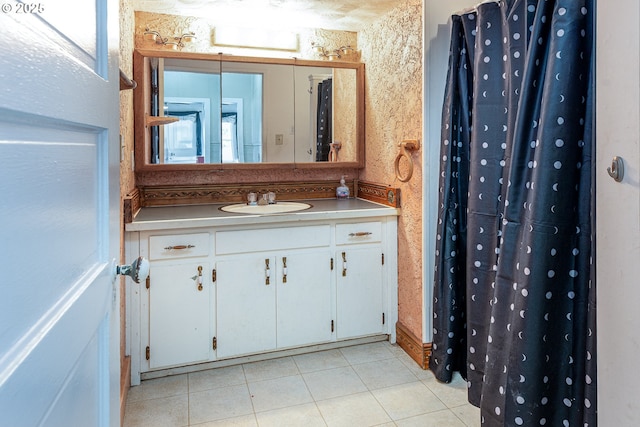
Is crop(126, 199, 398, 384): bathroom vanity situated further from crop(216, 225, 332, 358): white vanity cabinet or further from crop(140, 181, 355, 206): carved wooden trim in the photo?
crop(140, 181, 355, 206): carved wooden trim

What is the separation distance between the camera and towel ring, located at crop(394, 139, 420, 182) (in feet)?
7.64

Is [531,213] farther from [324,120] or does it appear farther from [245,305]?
[324,120]

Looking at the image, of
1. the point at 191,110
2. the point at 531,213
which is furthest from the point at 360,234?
the point at 191,110

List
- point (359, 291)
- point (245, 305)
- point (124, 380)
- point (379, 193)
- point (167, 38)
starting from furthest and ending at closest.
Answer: point (379, 193) < point (167, 38) < point (359, 291) < point (245, 305) < point (124, 380)

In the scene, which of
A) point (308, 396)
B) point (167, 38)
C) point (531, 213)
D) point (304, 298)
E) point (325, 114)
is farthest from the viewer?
point (325, 114)

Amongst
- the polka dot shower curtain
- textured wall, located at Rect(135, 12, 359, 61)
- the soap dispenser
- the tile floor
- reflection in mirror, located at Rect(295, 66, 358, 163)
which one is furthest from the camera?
the soap dispenser

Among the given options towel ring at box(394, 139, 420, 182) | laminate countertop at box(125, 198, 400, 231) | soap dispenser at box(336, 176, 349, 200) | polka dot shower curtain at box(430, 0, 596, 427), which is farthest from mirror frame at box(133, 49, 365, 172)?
polka dot shower curtain at box(430, 0, 596, 427)

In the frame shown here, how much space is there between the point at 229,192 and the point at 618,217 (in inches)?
90.3


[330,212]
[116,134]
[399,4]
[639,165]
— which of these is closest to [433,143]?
[330,212]

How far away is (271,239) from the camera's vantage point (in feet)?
7.80

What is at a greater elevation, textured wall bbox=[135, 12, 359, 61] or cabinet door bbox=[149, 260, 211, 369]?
textured wall bbox=[135, 12, 359, 61]

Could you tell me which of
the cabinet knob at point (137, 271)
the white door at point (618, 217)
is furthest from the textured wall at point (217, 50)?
the white door at point (618, 217)

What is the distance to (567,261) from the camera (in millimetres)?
1448

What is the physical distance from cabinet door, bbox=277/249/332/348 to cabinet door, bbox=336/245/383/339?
77mm
